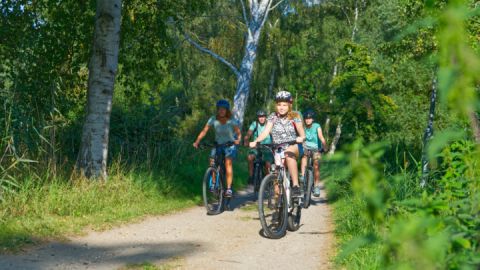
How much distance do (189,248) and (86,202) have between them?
242 cm

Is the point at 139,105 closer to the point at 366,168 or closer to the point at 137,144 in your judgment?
the point at 137,144

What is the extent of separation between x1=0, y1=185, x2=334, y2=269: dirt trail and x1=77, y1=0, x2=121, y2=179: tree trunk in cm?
179

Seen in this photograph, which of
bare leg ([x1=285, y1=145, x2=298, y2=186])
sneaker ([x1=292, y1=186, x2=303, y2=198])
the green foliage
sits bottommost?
sneaker ([x1=292, y1=186, x2=303, y2=198])

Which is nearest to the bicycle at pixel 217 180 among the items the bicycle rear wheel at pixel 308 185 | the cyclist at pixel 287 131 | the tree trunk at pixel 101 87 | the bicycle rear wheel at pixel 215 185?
the bicycle rear wheel at pixel 215 185

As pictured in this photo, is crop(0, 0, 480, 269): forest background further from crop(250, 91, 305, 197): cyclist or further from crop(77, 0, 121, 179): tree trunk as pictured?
crop(250, 91, 305, 197): cyclist

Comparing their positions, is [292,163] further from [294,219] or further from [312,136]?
[312,136]

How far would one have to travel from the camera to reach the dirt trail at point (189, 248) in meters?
6.21

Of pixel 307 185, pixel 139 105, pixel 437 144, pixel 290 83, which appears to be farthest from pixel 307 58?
pixel 437 144

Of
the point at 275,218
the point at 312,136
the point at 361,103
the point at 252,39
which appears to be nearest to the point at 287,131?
the point at 275,218

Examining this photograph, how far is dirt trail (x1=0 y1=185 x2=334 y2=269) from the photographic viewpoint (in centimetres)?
621

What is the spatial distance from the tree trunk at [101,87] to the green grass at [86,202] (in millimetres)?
506

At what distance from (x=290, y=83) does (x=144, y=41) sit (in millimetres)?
30116

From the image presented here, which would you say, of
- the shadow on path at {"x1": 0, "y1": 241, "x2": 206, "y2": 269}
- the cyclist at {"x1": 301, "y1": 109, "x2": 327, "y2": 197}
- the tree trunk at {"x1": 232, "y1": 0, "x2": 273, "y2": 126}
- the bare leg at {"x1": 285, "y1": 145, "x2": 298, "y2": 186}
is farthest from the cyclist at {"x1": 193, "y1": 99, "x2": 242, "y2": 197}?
the tree trunk at {"x1": 232, "y1": 0, "x2": 273, "y2": 126}

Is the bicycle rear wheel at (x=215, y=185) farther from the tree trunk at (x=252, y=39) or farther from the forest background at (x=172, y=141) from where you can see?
the tree trunk at (x=252, y=39)
